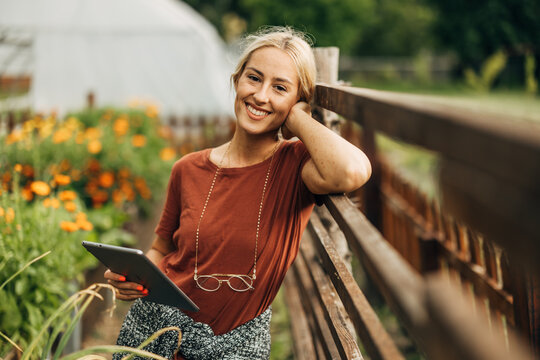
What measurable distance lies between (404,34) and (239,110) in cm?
4408

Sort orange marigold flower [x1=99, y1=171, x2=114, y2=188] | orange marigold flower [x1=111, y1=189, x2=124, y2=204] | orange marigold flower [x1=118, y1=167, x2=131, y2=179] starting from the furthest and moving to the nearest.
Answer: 1. orange marigold flower [x1=118, y1=167, x2=131, y2=179]
2. orange marigold flower [x1=111, y1=189, x2=124, y2=204]
3. orange marigold flower [x1=99, y1=171, x2=114, y2=188]

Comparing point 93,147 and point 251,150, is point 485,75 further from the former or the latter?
point 251,150

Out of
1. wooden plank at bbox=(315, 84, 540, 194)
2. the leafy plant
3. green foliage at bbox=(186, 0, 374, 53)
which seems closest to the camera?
wooden plank at bbox=(315, 84, 540, 194)

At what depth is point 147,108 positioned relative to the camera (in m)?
6.09

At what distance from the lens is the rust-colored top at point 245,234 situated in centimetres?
180

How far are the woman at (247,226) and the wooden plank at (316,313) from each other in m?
0.27

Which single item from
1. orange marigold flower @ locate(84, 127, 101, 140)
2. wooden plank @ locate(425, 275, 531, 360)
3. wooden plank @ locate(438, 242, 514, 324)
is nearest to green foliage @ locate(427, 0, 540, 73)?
wooden plank @ locate(438, 242, 514, 324)

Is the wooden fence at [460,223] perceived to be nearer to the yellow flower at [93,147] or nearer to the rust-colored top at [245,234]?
the rust-colored top at [245,234]

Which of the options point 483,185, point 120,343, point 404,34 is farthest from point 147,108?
point 404,34

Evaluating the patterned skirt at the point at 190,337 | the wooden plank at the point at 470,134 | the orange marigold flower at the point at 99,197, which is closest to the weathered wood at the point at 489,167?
the wooden plank at the point at 470,134

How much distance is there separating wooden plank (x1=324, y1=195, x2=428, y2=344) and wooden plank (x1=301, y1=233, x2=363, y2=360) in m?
0.49

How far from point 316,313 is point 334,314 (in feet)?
1.86

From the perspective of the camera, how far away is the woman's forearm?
1.51m

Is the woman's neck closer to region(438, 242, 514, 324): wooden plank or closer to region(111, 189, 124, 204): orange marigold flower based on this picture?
region(438, 242, 514, 324): wooden plank
